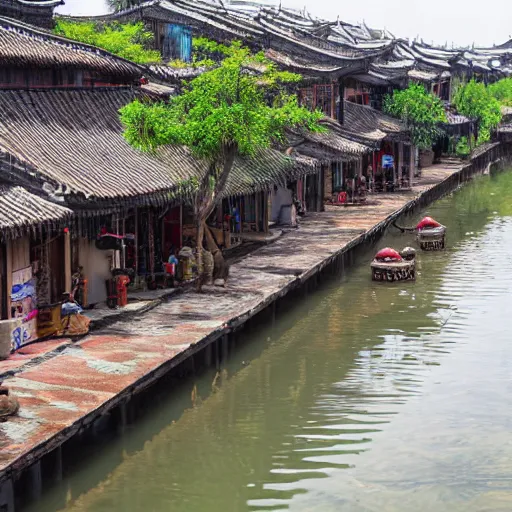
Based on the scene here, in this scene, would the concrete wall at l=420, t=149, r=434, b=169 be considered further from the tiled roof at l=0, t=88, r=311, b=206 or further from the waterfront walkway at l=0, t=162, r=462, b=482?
the tiled roof at l=0, t=88, r=311, b=206

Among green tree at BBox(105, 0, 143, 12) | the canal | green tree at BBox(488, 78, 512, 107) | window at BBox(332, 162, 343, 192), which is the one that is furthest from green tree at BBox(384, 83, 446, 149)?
green tree at BBox(488, 78, 512, 107)

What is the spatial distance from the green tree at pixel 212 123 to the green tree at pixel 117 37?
17.3 meters

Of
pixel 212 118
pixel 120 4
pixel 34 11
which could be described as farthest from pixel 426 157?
pixel 212 118

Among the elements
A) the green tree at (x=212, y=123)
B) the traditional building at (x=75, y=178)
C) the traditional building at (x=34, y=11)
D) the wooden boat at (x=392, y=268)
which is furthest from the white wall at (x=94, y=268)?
the traditional building at (x=34, y=11)

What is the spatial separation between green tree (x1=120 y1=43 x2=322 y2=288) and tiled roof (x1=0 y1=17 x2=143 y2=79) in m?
3.56

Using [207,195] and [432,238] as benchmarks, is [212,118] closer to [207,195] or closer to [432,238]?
[207,195]

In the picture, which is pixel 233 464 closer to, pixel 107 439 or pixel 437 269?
pixel 107 439

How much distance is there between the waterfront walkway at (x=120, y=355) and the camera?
17016 millimetres

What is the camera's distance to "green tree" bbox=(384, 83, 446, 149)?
6191 cm

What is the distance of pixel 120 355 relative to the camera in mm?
21703

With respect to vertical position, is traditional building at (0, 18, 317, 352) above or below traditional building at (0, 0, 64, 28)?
below

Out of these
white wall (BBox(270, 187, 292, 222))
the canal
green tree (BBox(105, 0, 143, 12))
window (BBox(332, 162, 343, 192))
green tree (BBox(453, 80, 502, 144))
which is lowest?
the canal

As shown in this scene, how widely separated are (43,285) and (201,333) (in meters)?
3.69

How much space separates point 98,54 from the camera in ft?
107
